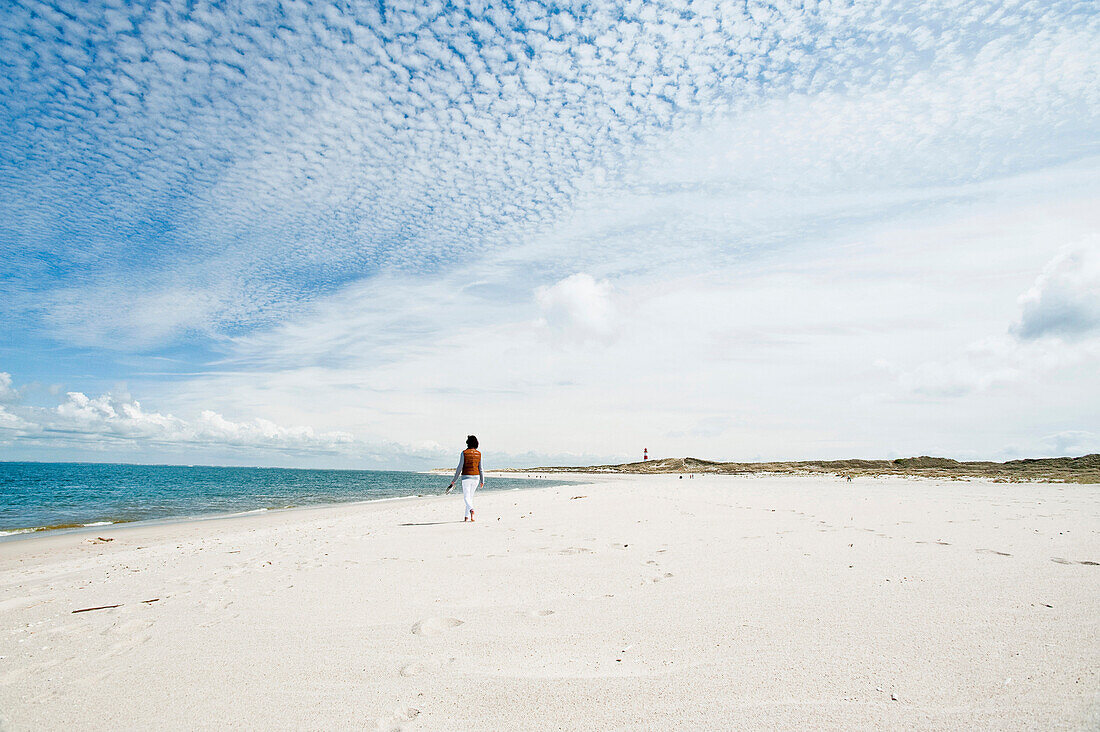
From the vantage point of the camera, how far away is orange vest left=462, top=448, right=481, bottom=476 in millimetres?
14120

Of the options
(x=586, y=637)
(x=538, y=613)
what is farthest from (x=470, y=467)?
(x=586, y=637)

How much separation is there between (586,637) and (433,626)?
1.41m

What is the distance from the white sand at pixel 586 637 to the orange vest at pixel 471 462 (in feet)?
17.9

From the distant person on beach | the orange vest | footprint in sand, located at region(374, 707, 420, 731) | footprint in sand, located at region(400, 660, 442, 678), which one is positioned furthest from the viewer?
the orange vest

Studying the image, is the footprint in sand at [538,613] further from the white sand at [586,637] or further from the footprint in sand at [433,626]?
the footprint in sand at [433,626]

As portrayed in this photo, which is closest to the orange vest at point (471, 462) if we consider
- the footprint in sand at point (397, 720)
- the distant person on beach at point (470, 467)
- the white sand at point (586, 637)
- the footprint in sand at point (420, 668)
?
the distant person on beach at point (470, 467)

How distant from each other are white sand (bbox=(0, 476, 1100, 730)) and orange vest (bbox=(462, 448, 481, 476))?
5.45 m

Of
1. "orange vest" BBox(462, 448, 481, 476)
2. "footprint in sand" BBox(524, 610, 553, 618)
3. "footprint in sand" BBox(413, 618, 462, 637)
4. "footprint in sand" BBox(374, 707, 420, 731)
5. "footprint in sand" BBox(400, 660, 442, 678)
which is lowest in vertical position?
"footprint in sand" BBox(374, 707, 420, 731)

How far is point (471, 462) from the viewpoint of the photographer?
14234mm

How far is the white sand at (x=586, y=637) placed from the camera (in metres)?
3.16

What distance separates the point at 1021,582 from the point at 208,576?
9.89 m

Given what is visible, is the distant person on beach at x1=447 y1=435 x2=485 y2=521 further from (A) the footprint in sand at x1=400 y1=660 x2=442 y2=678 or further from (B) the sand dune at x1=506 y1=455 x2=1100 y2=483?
(B) the sand dune at x1=506 y1=455 x2=1100 y2=483

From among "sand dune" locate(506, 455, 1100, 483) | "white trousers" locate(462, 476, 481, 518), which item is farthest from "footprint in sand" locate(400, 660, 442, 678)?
"sand dune" locate(506, 455, 1100, 483)

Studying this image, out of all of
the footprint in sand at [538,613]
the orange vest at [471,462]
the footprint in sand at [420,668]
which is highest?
the orange vest at [471,462]
